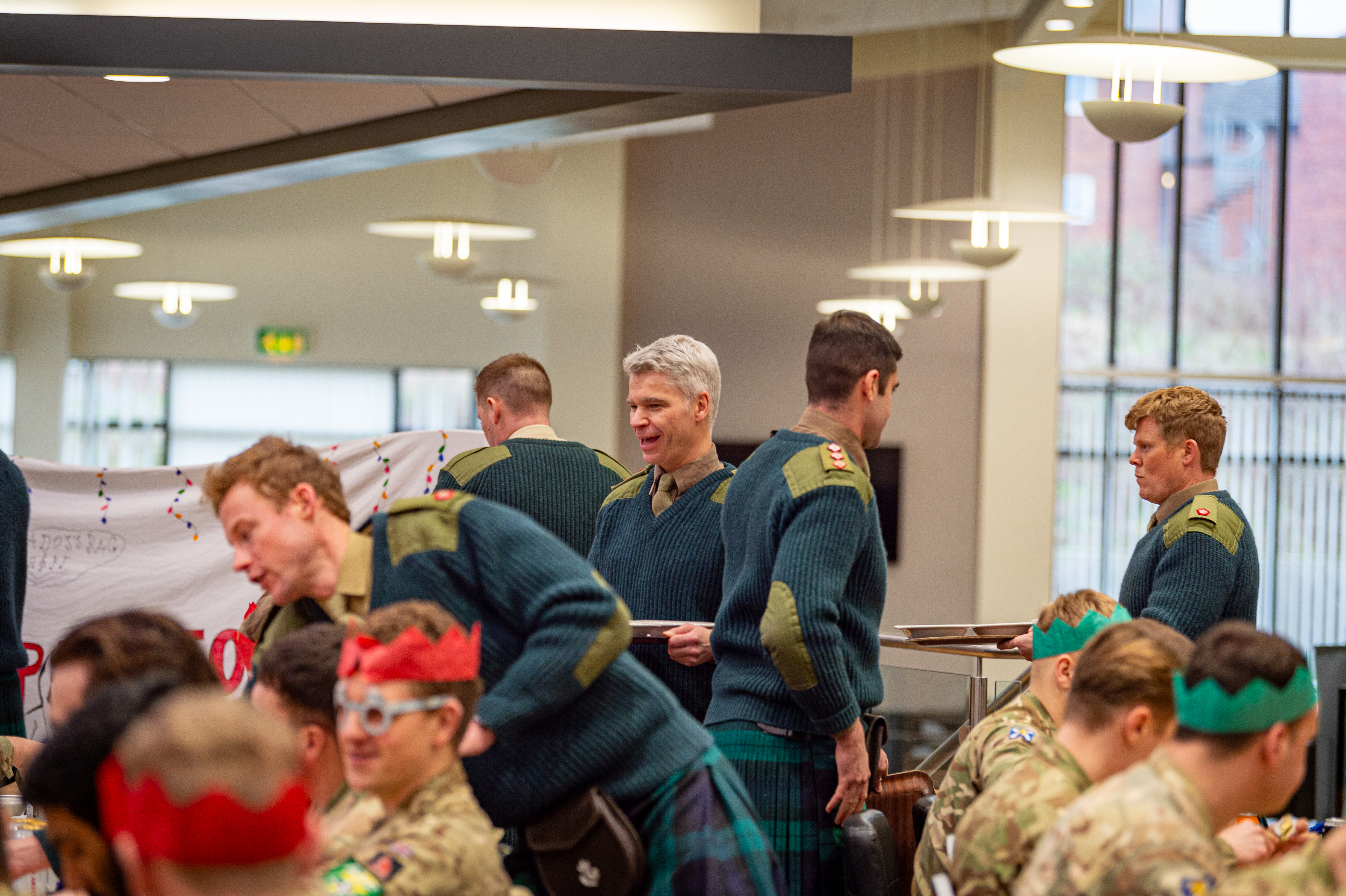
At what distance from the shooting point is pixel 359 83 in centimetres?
450

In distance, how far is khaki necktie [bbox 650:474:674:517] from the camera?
3387mm

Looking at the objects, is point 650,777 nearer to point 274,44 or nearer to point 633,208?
point 274,44

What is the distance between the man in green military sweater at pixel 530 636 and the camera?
2.19m

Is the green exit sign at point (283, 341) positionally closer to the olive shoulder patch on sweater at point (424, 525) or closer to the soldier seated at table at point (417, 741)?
the olive shoulder patch on sweater at point (424, 525)

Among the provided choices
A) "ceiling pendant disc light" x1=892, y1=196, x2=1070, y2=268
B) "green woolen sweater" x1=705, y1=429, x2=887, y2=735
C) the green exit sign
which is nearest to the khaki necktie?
"green woolen sweater" x1=705, y1=429, x2=887, y2=735

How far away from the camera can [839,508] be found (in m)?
2.89

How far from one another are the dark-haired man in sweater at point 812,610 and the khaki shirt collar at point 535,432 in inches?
39.6

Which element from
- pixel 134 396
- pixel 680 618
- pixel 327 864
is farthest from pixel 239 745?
pixel 134 396

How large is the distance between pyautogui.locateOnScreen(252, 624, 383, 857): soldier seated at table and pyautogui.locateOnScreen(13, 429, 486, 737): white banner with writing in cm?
310

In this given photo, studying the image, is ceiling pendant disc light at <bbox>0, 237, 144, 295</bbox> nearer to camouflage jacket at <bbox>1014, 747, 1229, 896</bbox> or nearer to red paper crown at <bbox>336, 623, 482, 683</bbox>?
red paper crown at <bbox>336, 623, 482, 683</bbox>

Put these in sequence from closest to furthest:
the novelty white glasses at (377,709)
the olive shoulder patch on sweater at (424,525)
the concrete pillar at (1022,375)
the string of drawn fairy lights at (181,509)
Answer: the novelty white glasses at (377,709) < the olive shoulder patch on sweater at (424,525) < the string of drawn fairy lights at (181,509) < the concrete pillar at (1022,375)

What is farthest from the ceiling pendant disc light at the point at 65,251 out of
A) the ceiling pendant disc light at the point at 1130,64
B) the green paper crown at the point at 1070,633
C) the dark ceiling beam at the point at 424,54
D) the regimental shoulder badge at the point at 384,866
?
the regimental shoulder badge at the point at 384,866

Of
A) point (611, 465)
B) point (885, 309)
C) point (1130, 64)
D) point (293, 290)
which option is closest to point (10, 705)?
point (611, 465)

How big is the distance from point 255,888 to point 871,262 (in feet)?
39.7
